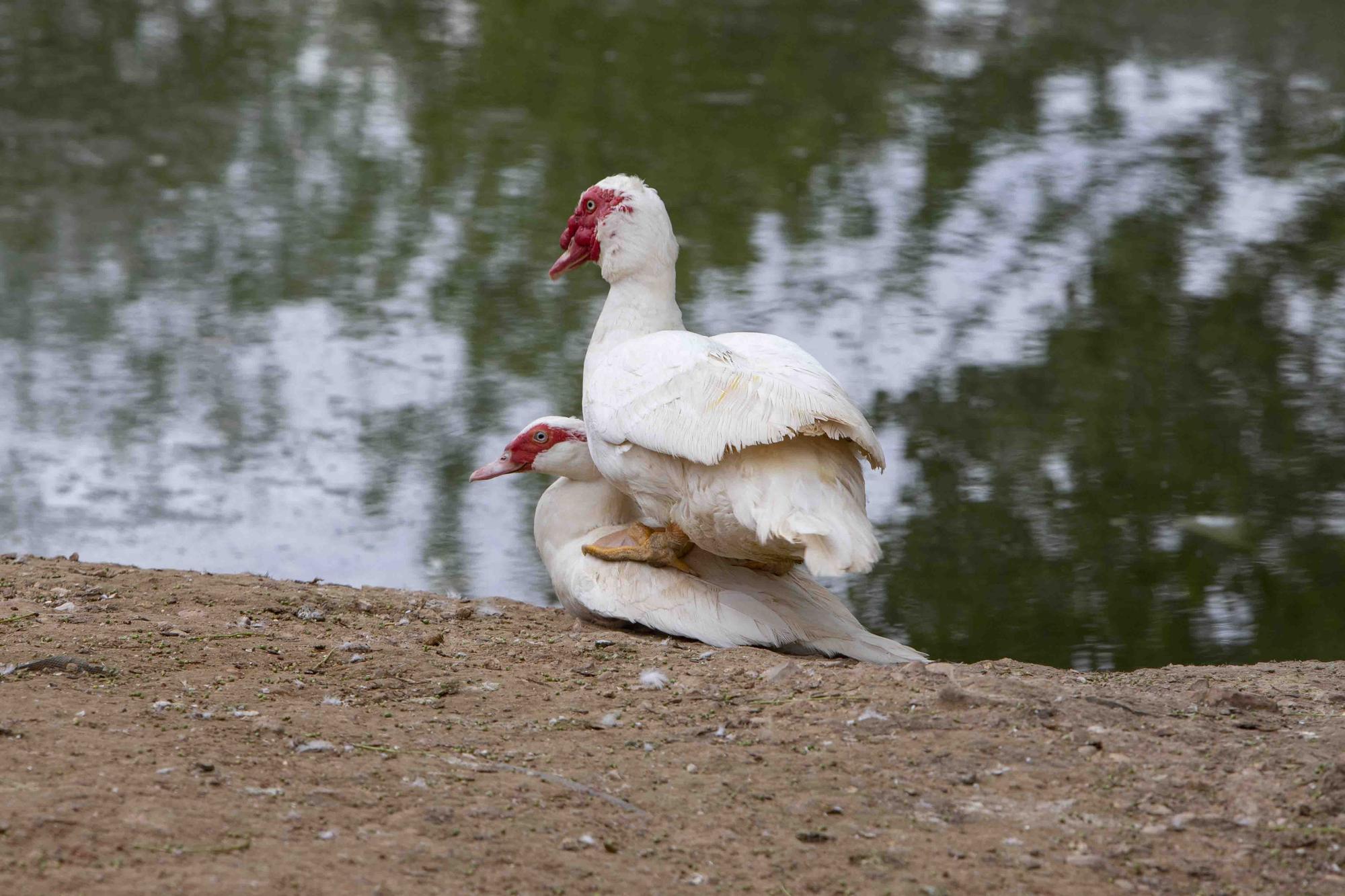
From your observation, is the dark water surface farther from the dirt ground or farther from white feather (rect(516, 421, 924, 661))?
the dirt ground

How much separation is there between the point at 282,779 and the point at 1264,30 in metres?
10.3

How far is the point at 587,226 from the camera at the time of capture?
4473 millimetres

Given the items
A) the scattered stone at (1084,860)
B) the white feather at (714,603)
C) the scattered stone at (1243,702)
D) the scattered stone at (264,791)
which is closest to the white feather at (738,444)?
the white feather at (714,603)

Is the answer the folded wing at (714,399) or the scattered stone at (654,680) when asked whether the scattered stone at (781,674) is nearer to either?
the scattered stone at (654,680)

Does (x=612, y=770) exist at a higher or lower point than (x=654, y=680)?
higher

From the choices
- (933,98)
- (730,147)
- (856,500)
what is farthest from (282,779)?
(933,98)

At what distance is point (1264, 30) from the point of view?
35.8 feet

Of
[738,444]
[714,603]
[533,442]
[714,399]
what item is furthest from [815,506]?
[533,442]

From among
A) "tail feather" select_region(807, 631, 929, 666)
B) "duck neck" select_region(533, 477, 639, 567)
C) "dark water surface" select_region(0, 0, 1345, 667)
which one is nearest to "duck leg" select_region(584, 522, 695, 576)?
"duck neck" select_region(533, 477, 639, 567)

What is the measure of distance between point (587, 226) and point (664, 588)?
1.16 metres

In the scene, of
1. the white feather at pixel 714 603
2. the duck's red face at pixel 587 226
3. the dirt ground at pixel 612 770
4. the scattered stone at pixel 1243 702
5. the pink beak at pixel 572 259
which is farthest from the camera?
the pink beak at pixel 572 259

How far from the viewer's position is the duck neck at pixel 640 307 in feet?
14.2

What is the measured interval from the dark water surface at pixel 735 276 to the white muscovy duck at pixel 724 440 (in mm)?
1171

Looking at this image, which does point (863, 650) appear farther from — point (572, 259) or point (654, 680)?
point (572, 259)
